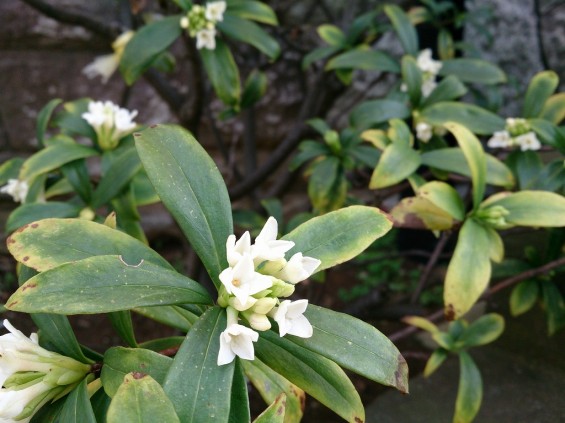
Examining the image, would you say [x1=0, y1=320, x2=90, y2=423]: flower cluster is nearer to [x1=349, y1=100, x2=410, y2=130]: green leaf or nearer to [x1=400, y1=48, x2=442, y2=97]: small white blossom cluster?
[x1=349, y1=100, x2=410, y2=130]: green leaf

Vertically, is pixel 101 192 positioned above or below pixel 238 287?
below

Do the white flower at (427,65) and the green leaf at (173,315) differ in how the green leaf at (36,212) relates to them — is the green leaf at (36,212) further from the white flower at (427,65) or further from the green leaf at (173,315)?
the white flower at (427,65)

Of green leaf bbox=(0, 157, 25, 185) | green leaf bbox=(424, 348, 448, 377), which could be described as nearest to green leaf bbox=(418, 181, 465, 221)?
green leaf bbox=(424, 348, 448, 377)

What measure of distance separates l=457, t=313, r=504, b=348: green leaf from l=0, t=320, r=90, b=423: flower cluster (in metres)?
0.86

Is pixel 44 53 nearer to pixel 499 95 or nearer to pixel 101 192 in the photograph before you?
pixel 101 192

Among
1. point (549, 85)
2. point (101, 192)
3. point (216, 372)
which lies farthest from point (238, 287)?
point (549, 85)

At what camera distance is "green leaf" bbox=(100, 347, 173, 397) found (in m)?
0.60

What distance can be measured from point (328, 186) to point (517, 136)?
1.33ft

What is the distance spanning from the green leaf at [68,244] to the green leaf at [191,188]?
0.05 m

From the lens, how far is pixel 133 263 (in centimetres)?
66

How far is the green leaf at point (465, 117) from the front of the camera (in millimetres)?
1242

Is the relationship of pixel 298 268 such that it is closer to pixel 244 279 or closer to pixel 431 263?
pixel 244 279

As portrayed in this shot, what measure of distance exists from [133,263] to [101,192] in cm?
42

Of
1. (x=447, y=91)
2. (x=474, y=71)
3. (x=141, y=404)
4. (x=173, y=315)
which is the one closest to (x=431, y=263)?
(x=447, y=91)
